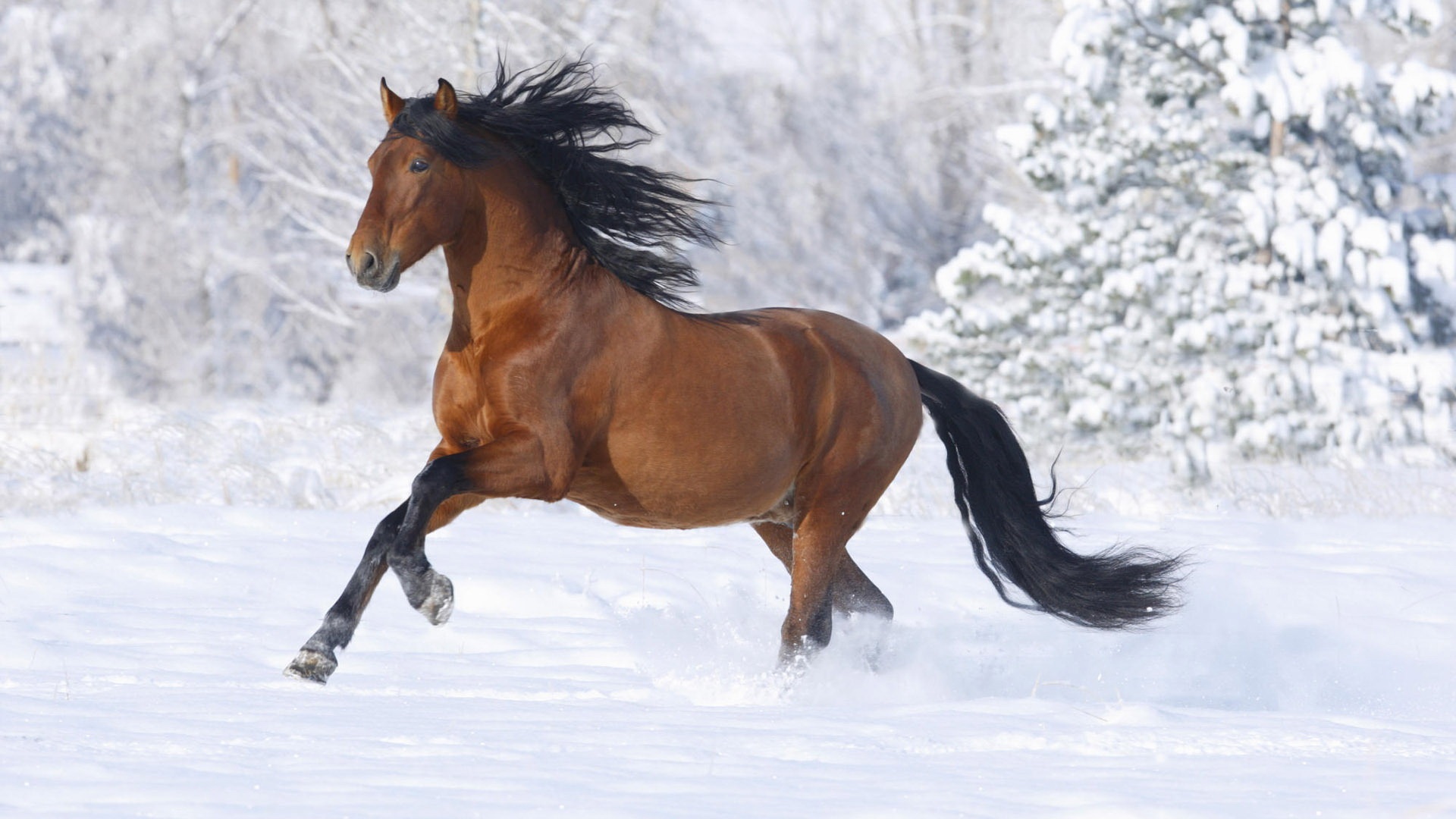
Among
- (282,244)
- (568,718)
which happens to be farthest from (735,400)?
(282,244)

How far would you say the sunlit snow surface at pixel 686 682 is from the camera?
2.93 meters

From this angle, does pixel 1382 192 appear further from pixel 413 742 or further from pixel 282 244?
pixel 282 244

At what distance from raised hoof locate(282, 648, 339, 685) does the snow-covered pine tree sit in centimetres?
1023

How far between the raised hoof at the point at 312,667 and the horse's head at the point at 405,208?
38.1 inches

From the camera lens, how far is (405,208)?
13.9ft

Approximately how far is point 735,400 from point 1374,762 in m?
2.08

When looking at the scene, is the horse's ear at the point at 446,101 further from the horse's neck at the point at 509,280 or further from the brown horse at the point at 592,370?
A: the horse's neck at the point at 509,280

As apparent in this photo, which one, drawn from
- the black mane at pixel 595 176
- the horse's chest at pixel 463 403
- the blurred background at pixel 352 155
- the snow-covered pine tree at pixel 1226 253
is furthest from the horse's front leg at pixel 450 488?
the blurred background at pixel 352 155

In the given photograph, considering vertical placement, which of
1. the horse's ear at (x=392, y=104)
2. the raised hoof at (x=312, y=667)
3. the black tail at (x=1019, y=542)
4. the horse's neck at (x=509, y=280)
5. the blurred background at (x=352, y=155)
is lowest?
the blurred background at (x=352, y=155)

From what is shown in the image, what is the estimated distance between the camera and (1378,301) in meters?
13.3

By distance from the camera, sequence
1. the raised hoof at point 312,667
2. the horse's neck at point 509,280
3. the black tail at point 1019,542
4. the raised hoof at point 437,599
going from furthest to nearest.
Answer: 1. the black tail at point 1019,542
2. the horse's neck at point 509,280
3. the raised hoof at point 437,599
4. the raised hoof at point 312,667

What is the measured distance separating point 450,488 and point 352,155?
17.0 meters

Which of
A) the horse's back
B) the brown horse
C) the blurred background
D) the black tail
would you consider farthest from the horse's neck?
the blurred background

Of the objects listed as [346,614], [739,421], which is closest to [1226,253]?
[739,421]
